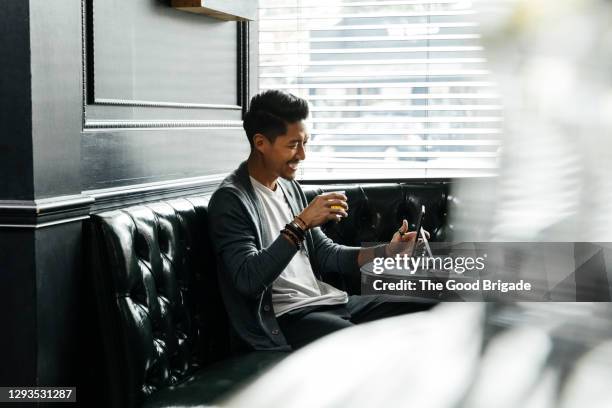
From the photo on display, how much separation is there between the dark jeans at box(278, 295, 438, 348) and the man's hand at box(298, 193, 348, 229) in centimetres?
25

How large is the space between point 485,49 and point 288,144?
111 cm

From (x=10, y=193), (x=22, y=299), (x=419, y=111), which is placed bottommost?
(x=22, y=299)

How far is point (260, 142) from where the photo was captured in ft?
6.78

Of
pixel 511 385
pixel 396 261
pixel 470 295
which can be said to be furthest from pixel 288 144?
pixel 511 385

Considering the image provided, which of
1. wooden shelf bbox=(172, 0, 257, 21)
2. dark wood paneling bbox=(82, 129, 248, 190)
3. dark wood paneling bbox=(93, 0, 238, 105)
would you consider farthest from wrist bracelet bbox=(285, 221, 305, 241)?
wooden shelf bbox=(172, 0, 257, 21)

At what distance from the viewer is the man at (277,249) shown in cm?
185

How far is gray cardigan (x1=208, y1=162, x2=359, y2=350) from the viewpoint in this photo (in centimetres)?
182

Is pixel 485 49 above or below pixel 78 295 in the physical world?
above

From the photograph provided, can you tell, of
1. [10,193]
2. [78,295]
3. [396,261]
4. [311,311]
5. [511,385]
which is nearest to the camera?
[511,385]

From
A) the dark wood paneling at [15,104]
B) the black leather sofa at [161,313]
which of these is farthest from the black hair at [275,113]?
the dark wood paneling at [15,104]

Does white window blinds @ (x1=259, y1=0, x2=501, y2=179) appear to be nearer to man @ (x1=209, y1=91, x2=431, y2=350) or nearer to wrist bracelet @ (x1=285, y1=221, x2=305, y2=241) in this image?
man @ (x1=209, y1=91, x2=431, y2=350)

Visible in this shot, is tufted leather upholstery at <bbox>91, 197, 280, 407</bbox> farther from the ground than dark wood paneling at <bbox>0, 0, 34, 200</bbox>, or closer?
closer

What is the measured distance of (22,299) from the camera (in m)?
1.55

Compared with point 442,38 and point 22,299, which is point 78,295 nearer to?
point 22,299
